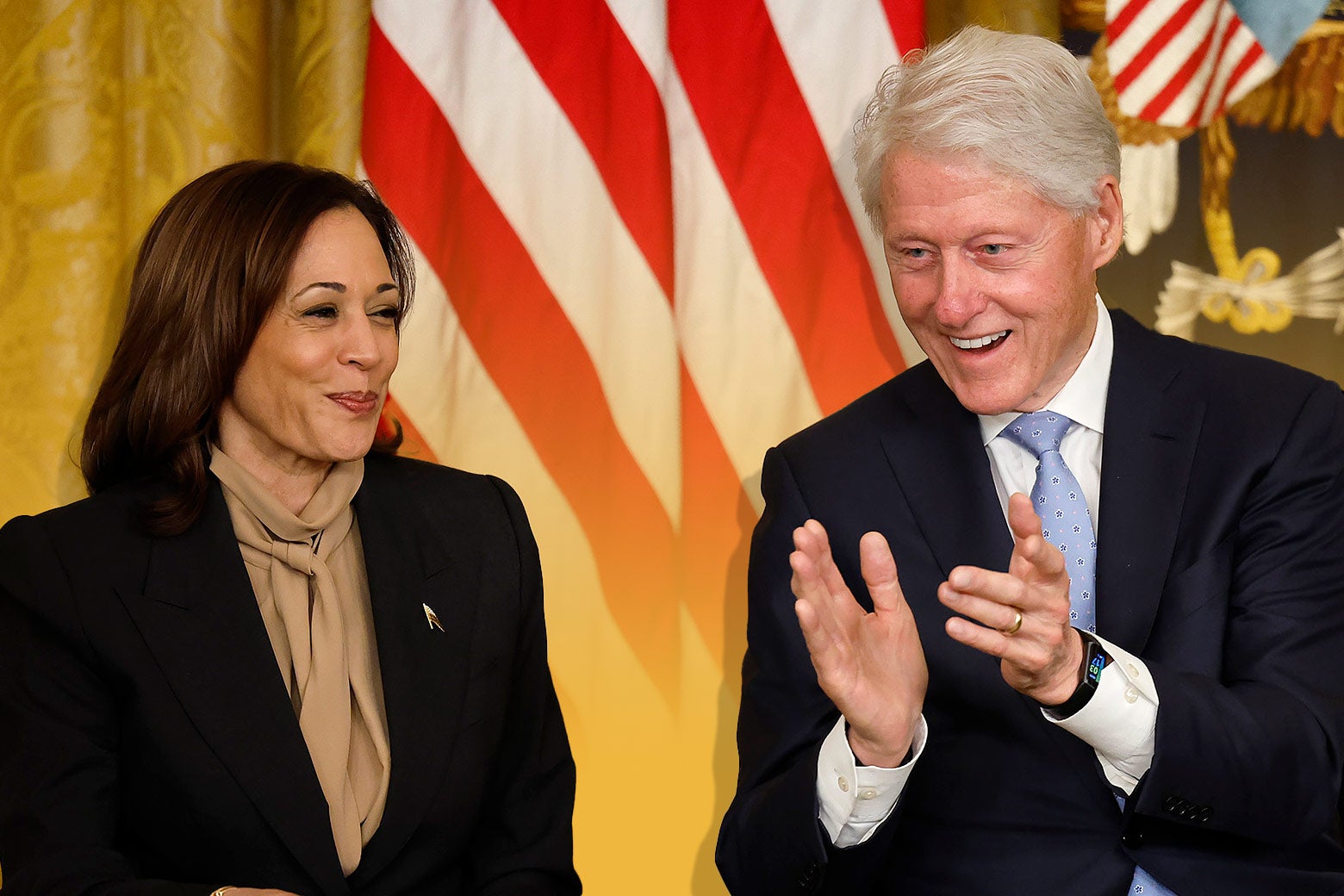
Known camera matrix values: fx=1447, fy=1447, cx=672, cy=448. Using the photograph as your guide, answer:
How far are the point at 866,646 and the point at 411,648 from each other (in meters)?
0.65

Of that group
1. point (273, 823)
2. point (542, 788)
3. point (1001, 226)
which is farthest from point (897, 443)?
point (273, 823)

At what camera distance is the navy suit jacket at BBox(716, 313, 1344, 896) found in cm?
167

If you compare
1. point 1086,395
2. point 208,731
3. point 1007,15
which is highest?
point 1007,15

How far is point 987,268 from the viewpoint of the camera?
5.96ft

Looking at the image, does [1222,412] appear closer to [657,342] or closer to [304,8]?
[657,342]

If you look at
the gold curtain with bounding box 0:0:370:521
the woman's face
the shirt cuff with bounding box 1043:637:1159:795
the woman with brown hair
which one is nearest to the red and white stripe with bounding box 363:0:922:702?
the gold curtain with bounding box 0:0:370:521

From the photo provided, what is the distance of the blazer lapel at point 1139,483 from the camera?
Result: 178 centimetres

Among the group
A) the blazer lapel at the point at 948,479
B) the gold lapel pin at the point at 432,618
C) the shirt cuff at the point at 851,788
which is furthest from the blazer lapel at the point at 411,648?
the blazer lapel at the point at 948,479

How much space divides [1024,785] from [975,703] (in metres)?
0.12

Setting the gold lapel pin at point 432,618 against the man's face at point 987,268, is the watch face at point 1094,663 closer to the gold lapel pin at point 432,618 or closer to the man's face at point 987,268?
the man's face at point 987,268

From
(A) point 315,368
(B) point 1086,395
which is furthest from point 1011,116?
(A) point 315,368

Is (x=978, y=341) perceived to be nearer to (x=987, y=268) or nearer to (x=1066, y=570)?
(x=987, y=268)

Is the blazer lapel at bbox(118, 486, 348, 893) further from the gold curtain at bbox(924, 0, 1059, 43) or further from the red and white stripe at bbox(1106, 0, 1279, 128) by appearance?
the red and white stripe at bbox(1106, 0, 1279, 128)

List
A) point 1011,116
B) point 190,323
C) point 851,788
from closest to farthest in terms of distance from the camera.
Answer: point 851,788
point 1011,116
point 190,323
